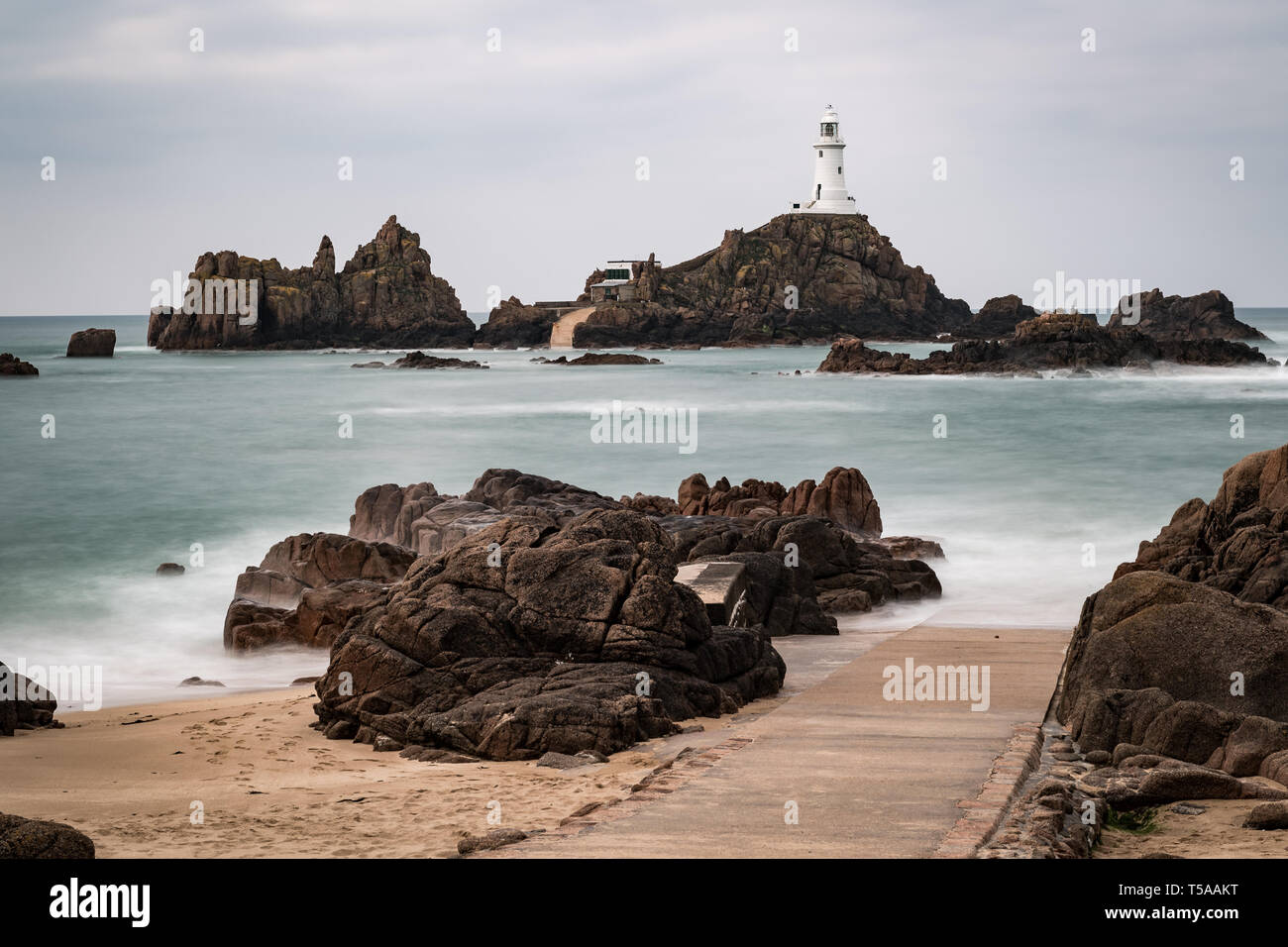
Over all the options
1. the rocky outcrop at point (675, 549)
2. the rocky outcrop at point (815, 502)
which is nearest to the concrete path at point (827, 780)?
the rocky outcrop at point (675, 549)

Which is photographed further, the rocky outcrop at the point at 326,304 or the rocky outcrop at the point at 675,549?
the rocky outcrop at the point at 326,304

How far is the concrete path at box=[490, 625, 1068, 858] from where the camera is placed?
5.84 meters

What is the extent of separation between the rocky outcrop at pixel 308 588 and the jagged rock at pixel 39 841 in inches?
300

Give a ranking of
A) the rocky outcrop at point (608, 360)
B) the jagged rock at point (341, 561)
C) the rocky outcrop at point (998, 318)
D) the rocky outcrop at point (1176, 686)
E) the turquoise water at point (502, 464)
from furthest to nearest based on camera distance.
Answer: the rocky outcrop at point (998, 318), the rocky outcrop at point (608, 360), the turquoise water at point (502, 464), the jagged rock at point (341, 561), the rocky outcrop at point (1176, 686)

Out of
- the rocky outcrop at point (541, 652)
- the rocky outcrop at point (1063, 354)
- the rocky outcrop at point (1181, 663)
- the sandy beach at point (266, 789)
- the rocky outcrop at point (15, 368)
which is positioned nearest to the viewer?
the sandy beach at point (266, 789)

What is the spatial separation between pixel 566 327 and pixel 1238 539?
99.0 meters

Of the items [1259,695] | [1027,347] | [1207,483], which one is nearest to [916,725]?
[1259,695]

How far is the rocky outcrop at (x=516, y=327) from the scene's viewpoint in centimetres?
10975

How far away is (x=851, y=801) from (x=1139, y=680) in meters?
3.02

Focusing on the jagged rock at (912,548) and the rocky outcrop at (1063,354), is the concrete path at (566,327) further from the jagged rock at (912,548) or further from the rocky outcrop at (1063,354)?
the jagged rock at (912,548)

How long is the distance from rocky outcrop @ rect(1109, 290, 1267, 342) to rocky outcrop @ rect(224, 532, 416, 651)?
8568 centimetres

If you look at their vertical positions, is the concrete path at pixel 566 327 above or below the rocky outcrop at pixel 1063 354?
above

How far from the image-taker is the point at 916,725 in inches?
336
